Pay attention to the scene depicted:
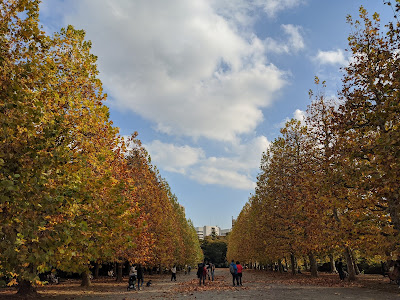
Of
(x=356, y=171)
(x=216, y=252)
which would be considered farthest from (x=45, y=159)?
(x=216, y=252)

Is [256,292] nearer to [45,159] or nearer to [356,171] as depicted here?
[356,171]

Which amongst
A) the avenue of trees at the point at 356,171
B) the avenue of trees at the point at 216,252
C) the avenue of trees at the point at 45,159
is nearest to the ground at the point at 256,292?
the avenue of trees at the point at 356,171

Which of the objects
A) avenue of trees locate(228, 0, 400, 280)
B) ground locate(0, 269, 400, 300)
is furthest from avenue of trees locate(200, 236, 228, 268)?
ground locate(0, 269, 400, 300)

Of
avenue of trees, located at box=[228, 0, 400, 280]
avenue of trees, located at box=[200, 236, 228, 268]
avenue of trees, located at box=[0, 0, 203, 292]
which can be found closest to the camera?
avenue of trees, located at box=[0, 0, 203, 292]

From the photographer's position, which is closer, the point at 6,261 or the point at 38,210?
the point at 6,261

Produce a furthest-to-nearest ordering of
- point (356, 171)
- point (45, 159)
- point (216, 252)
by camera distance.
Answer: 1. point (216, 252)
2. point (356, 171)
3. point (45, 159)

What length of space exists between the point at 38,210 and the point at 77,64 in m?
10.0

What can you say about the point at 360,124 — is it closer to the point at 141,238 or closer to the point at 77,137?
the point at 77,137

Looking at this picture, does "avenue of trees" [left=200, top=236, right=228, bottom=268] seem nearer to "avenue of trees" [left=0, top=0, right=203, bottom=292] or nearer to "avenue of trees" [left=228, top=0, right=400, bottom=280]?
"avenue of trees" [left=228, top=0, right=400, bottom=280]

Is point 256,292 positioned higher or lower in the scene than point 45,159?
lower

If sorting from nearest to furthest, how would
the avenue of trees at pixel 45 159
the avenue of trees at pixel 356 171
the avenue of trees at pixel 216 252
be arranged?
1. the avenue of trees at pixel 45 159
2. the avenue of trees at pixel 356 171
3. the avenue of trees at pixel 216 252

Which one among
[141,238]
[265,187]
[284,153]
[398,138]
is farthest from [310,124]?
[141,238]

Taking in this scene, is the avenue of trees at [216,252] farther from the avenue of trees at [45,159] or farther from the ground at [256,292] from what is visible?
the avenue of trees at [45,159]

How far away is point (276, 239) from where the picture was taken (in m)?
31.8
